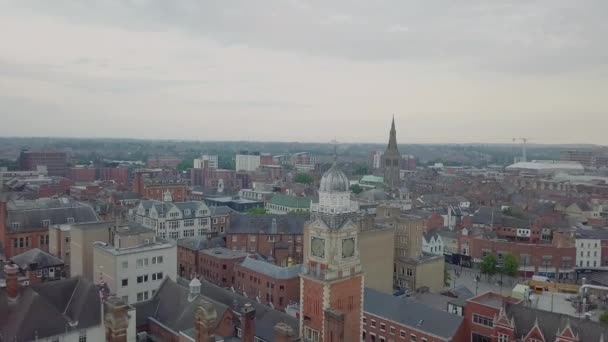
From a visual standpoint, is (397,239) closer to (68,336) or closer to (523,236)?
(523,236)

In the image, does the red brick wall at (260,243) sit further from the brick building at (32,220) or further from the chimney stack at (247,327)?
the chimney stack at (247,327)

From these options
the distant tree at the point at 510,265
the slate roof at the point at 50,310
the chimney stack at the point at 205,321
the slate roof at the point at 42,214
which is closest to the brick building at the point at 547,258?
the distant tree at the point at 510,265

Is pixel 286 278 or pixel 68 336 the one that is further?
pixel 286 278

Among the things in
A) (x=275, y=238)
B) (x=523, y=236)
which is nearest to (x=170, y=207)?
(x=275, y=238)

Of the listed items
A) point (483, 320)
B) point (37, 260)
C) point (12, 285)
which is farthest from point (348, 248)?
point (37, 260)

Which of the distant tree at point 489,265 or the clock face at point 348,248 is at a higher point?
the clock face at point 348,248

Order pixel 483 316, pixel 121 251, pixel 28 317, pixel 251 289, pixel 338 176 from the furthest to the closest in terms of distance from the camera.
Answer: pixel 251 289 < pixel 121 251 < pixel 483 316 < pixel 338 176 < pixel 28 317
